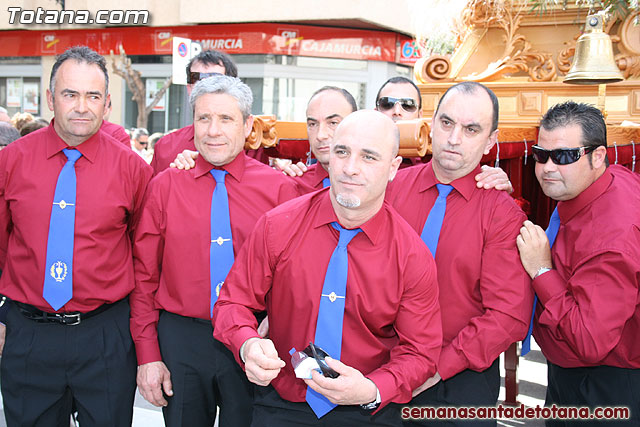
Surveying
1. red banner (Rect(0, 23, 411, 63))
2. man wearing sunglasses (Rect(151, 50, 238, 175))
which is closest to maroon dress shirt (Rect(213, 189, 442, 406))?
man wearing sunglasses (Rect(151, 50, 238, 175))

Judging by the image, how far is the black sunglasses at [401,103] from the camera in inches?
157

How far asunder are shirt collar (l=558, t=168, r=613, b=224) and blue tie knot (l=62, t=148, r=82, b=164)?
2.36m

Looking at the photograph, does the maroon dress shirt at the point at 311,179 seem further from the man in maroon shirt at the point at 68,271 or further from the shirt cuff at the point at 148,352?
the shirt cuff at the point at 148,352

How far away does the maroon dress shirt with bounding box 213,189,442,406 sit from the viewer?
7.70 feet

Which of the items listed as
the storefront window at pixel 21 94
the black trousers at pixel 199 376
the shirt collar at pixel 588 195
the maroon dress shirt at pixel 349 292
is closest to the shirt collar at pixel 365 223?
the maroon dress shirt at pixel 349 292

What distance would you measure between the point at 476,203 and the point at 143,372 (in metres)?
1.74

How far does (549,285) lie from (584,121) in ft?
2.48

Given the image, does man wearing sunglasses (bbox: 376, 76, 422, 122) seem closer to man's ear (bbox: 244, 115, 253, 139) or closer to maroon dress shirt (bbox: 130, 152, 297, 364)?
man's ear (bbox: 244, 115, 253, 139)

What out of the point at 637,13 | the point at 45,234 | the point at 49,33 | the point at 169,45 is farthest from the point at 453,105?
the point at 49,33

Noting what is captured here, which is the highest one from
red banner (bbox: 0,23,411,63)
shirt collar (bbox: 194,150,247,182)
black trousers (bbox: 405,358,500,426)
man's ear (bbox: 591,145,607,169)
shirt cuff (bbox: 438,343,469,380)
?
red banner (bbox: 0,23,411,63)

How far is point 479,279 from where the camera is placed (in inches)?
105

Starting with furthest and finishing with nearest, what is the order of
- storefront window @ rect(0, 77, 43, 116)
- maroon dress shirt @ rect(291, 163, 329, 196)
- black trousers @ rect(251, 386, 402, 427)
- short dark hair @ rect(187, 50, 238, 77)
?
storefront window @ rect(0, 77, 43, 116) < short dark hair @ rect(187, 50, 238, 77) < maroon dress shirt @ rect(291, 163, 329, 196) < black trousers @ rect(251, 386, 402, 427)
